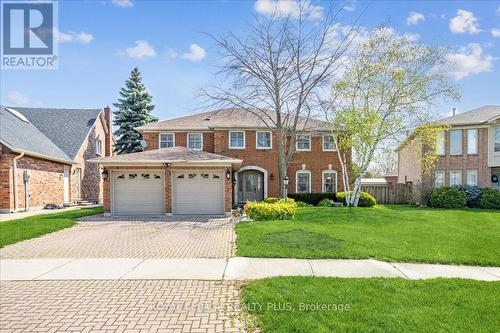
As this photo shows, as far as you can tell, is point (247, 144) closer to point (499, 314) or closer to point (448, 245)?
point (448, 245)

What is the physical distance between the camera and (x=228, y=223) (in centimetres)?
1277

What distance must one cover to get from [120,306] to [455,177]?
977 inches

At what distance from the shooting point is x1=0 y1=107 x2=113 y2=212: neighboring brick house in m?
16.1

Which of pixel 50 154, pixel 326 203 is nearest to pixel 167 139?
pixel 50 154

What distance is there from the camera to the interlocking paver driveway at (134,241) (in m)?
7.74

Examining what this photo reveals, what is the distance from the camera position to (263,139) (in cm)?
2153

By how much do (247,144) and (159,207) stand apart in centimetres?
823

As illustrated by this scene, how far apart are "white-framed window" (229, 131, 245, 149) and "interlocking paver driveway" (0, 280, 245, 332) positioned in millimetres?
16081

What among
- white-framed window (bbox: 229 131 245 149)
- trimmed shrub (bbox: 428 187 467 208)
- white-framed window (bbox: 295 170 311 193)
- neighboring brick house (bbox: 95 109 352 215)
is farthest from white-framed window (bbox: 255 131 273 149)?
trimmed shrub (bbox: 428 187 467 208)

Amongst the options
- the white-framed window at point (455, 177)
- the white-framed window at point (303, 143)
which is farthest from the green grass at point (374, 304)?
the white-framed window at point (455, 177)

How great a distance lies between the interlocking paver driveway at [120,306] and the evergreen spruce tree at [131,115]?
2286 centimetres

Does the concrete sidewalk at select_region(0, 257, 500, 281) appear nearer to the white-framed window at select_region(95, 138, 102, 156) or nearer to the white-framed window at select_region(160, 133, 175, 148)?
the white-framed window at select_region(160, 133, 175, 148)

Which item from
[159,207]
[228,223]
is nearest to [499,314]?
[228,223]

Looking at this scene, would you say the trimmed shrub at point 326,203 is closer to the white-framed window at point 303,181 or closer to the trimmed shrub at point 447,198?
the white-framed window at point 303,181
